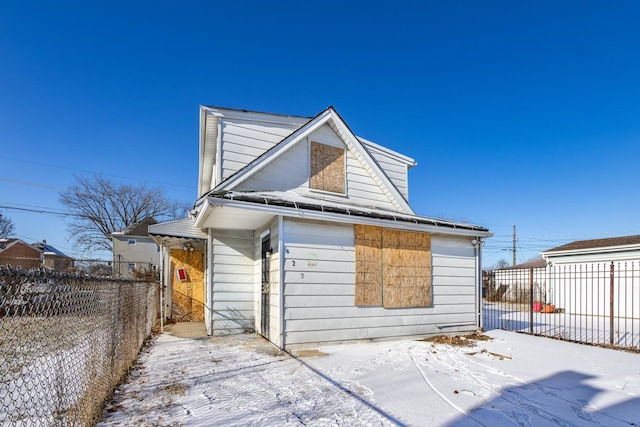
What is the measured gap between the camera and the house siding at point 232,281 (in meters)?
8.42

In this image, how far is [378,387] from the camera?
4.48 metres

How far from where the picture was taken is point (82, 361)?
11.4 feet

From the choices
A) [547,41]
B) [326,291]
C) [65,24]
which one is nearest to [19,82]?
[65,24]

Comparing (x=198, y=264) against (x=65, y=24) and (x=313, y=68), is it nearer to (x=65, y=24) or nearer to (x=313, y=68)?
(x=65, y=24)

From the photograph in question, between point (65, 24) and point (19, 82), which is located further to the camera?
point (19, 82)

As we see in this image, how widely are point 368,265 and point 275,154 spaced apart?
143 inches

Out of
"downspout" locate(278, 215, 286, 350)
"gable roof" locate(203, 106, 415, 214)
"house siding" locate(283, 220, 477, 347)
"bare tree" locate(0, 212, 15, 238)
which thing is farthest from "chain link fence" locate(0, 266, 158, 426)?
"bare tree" locate(0, 212, 15, 238)

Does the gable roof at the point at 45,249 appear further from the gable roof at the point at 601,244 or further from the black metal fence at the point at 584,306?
the gable roof at the point at 601,244

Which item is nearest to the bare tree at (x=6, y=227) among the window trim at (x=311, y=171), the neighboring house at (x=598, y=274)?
the window trim at (x=311, y=171)

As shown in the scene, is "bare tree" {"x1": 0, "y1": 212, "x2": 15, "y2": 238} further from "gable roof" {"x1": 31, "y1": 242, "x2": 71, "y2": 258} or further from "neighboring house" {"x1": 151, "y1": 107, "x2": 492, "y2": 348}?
"neighboring house" {"x1": 151, "y1": 107, "x2": 492, "y2": 348}

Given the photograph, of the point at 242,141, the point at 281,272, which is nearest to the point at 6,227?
the point at 242,141

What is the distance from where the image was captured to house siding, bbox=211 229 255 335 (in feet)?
27.6

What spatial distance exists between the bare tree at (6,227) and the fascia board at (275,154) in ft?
153

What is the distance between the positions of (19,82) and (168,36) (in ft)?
26.9
